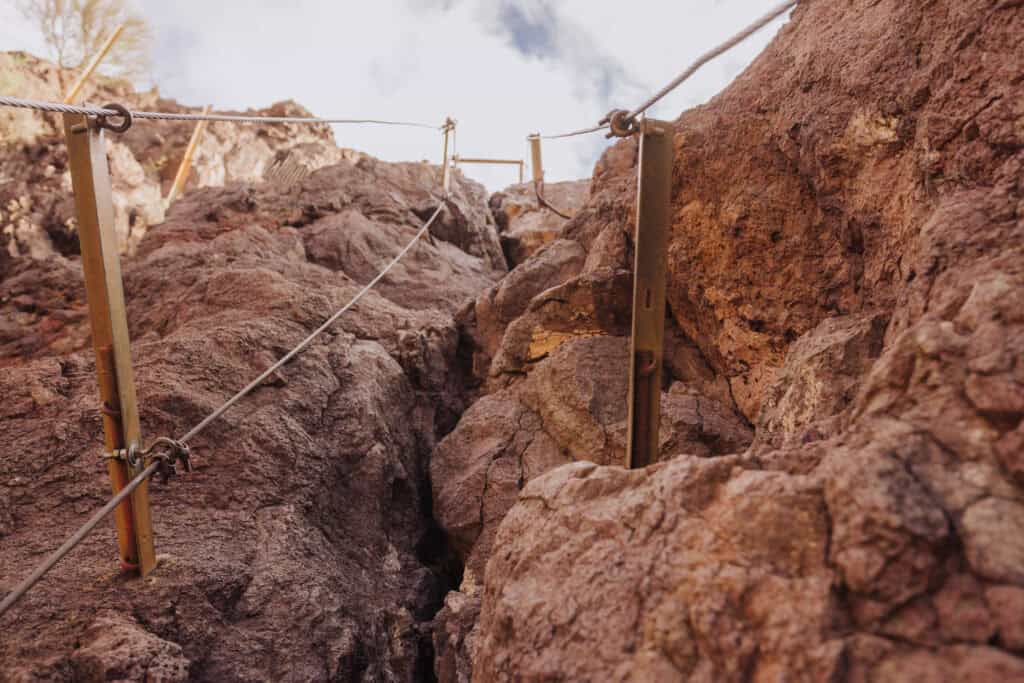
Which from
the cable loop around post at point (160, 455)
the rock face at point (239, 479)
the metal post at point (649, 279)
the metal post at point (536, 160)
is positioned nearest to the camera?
the metal post at point (649, 279)

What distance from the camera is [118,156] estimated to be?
8531 mm

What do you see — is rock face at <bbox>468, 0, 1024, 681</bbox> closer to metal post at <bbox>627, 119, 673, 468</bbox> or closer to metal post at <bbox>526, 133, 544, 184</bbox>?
metal post at <bbox>627, 119, 673, 468</bbox>

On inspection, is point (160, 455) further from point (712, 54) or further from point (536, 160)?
point (536, 160)

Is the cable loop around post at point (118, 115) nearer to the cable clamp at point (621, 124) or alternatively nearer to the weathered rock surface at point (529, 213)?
the cable clamp at point (621, 124)

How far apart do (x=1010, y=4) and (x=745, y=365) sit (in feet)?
6.03

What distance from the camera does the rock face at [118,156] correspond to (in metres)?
6.39

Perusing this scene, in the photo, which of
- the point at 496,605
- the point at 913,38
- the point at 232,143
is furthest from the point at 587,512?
the point at 232,143

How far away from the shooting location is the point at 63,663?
2.09 meters

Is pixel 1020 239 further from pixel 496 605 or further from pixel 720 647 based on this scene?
pixel 496 605

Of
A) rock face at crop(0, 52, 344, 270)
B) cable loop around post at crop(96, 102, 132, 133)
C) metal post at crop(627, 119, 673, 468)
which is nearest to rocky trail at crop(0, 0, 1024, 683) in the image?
rock face at crop(0, 52, 344, 270)

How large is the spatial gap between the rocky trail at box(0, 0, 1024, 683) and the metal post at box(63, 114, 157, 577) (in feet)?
2.14

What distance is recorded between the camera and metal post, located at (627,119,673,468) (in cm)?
212

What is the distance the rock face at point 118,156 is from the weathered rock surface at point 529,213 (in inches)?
170

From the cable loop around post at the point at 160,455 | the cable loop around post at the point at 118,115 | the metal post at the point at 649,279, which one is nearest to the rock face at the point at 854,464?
the metal post at the point at 649,279
